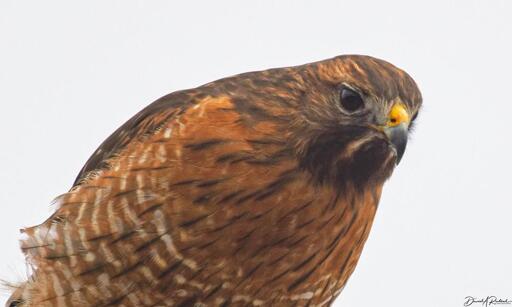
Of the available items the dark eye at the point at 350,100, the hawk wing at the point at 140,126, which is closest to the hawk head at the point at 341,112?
the dark eye at the point at 350,100

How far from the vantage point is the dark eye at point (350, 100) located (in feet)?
22.3

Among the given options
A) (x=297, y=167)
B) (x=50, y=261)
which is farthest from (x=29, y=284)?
(x=297, y=167)

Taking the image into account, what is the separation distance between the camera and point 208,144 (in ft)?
23.3

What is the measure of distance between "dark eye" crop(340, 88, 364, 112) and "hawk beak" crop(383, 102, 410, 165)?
221 millimetres

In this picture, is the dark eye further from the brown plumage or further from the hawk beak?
the hawk beak

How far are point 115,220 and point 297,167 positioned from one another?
1.35m

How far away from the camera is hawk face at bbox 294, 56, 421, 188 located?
6.72 m

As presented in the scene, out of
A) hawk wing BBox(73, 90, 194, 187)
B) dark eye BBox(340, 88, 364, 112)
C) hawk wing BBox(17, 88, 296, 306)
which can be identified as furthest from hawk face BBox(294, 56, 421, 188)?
hawk wing BBox(73, 90, 194, 187)

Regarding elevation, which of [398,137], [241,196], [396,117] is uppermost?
[396,117]

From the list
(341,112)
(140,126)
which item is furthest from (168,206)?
(341,112)

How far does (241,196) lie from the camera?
23.1 ft

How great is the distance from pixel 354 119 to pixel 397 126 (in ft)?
1.02

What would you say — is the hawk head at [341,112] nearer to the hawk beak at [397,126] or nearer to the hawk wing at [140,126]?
the hawk beak at [397,126]

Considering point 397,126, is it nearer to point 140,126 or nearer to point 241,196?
point 241,196
